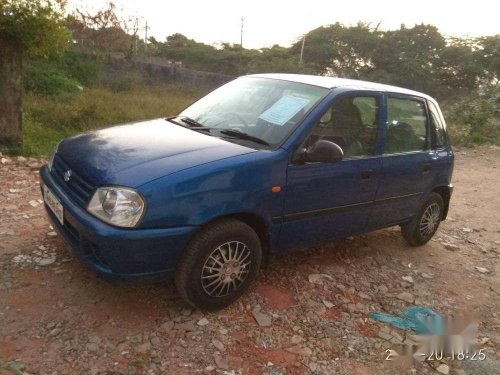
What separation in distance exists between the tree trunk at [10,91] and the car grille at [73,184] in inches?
126

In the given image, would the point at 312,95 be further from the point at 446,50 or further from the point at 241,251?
the point at 446,50

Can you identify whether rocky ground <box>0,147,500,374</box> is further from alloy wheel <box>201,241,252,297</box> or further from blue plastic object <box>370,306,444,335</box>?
alloy wheel <box>201,241,252,297</box>

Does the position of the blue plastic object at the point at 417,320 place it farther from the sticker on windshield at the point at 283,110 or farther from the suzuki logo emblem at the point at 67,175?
the suzuki logo emblem at the point at 67,175

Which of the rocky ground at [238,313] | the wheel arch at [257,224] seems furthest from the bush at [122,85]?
the wheel arch at [257,224]

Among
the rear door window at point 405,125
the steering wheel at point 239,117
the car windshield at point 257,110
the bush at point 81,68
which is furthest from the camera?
the bush at point 81,68

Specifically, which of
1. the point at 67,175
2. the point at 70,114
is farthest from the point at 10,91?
the point at 67,175

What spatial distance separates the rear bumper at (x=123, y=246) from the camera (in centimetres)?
234

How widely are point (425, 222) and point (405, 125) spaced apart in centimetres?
120

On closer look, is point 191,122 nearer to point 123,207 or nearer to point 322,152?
point 322,152

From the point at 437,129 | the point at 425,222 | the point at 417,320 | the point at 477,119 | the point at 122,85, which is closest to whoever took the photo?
the point at 417,320

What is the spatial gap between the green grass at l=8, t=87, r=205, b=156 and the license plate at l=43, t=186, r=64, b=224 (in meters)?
3.25

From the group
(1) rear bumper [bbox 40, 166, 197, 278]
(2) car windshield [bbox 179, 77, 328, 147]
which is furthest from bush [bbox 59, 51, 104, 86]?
(1) rear bumper [bbox 40, 166, 197, 278]

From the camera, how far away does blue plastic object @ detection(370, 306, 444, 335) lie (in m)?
3.10

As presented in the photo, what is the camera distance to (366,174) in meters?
3.38
